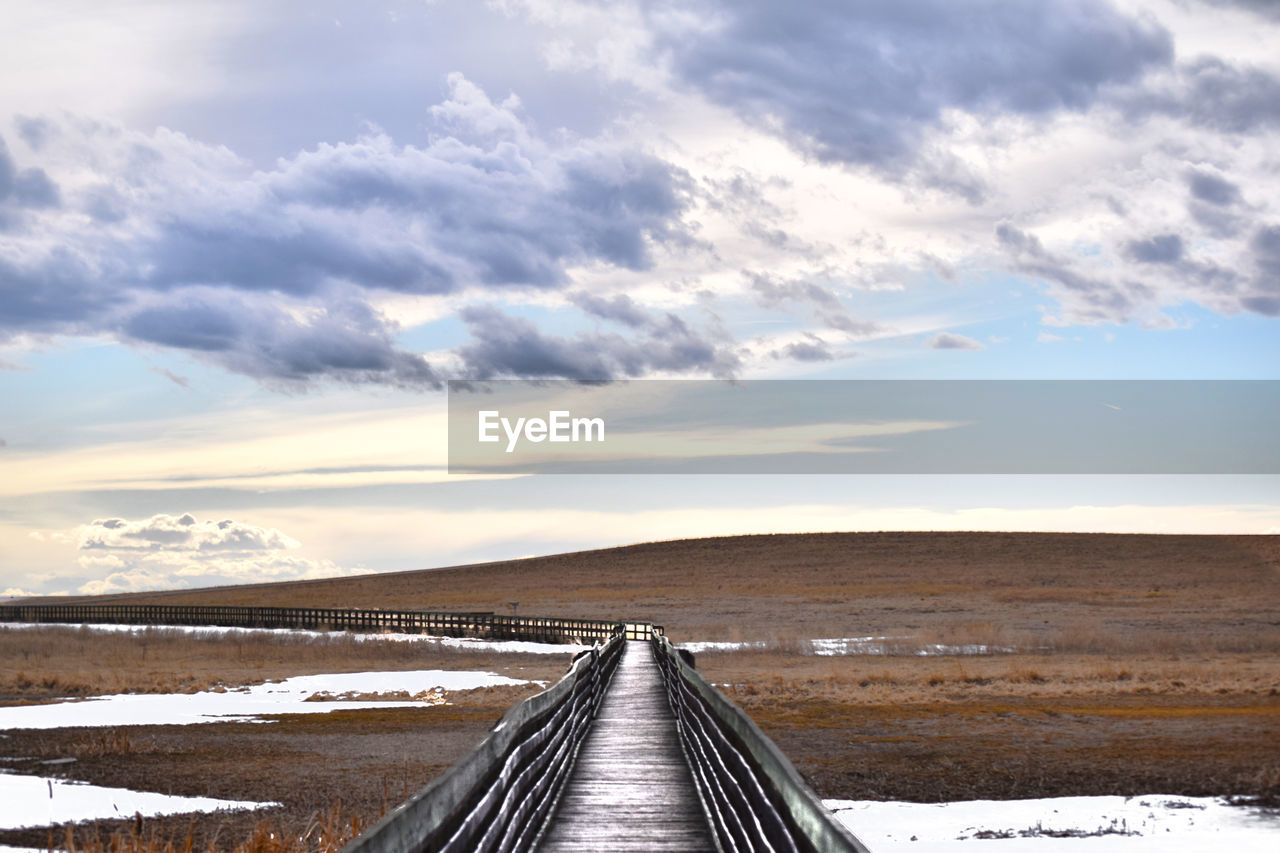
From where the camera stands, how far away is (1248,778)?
1875 centimetres

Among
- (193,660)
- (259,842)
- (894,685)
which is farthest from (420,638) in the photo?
(259,842)

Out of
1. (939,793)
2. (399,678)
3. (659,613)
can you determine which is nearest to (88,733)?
(399,678)

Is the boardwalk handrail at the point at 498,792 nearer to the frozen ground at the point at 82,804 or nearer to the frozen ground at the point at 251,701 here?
the frozen ground at the point at 82,804

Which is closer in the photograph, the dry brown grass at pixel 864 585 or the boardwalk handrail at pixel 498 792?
the boardwalk handrail at pixel 498 792

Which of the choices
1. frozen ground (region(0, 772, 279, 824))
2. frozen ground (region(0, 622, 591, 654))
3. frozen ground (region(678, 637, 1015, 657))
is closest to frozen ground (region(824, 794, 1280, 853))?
frozen ground (region(0, 772, 279, 824))

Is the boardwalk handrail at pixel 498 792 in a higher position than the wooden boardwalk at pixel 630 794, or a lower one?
higher

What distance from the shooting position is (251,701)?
31141 mm

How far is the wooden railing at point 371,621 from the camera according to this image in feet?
167

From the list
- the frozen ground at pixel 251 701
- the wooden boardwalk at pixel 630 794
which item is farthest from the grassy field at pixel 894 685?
the wooden boardwalk at pixel 630 794

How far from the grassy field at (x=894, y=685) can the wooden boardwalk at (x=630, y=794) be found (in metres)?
2.60

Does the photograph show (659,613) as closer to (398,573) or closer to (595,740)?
(595,740)

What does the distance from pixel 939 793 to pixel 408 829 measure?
15024 mm

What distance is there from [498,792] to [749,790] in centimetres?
161

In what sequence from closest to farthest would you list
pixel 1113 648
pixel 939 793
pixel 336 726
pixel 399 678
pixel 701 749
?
pixel 701 749, pixel 939 793, pixel 336 726, pixel 399 678, pixel 1113 648
